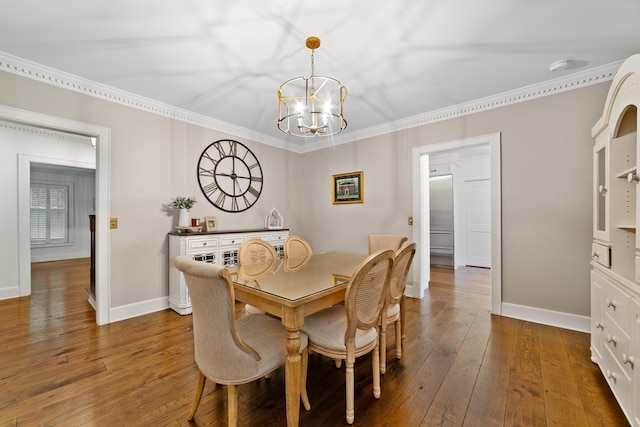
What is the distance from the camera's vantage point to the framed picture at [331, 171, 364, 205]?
167 inches

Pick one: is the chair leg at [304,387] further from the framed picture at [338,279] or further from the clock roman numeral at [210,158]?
the clock roman numeral at [210,158]

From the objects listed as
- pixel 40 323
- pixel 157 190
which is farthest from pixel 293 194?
pixel 40 323

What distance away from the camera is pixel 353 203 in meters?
4.32

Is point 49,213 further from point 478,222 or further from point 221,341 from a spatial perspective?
point 478,222

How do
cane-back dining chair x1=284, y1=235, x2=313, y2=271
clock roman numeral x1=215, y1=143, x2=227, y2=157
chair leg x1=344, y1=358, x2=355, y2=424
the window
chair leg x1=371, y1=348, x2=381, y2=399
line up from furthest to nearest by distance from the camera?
1. the window
2. clock roman numeral x1=215, y1=143, x2=227, y2=157
3. cane-back dining chair x1=284, y1=235, x2=313, y2=271
4. chair leg x1=371, y1=348, x2=381, y2=399
5. chair leg x1=344, y1=358, x2=355, y2=424

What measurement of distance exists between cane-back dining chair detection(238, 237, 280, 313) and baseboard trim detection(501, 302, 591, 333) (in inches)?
105

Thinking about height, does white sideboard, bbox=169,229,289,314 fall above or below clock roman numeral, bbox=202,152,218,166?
below

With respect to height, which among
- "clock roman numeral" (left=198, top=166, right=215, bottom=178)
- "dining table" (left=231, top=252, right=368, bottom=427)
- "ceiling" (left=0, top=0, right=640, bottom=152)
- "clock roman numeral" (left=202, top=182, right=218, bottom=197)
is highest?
"ceiling" (left=0, top=0, right=640, bottom=152)

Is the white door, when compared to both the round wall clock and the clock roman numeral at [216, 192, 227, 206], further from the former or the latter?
the clock roman numeral at [216, 192, 227, 206]

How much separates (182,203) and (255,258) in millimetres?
1495

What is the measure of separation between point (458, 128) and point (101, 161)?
4.14m

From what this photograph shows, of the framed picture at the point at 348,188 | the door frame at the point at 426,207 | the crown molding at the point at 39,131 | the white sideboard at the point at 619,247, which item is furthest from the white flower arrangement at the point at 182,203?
the white sideboard at the point at 619,247

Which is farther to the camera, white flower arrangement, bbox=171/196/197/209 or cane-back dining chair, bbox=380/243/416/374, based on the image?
white flower arrangement, bbox=171/196/197/209

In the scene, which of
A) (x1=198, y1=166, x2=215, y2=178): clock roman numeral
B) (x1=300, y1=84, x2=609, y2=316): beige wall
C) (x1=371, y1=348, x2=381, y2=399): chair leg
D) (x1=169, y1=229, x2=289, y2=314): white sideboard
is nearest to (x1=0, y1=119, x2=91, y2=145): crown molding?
(x1=198, y1=166, x2=215, y2=178): clock roman numeral
